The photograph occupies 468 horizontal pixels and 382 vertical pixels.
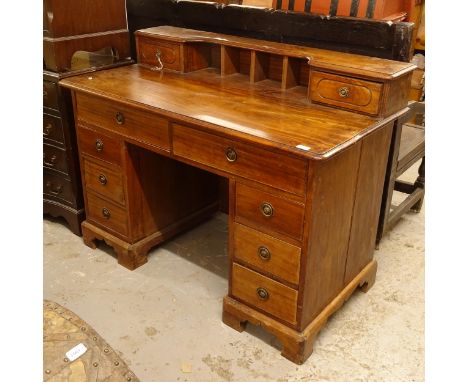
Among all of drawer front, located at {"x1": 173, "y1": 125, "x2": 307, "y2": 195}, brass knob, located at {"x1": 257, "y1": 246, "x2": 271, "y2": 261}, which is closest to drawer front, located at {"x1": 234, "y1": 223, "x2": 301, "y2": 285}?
brass knob, located at {"x1": 257, "y1": 246, "x2": 271, "y2": 261}

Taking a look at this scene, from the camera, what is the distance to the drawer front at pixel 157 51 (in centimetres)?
249

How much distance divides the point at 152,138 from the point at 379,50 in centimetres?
104

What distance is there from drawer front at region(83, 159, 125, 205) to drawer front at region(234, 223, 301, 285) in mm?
748

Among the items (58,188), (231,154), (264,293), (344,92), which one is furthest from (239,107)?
(58,188)

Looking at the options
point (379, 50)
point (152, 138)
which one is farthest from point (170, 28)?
point (379, 50)

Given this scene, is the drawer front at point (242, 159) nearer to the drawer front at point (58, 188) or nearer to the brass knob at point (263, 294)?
the brass knob at point (263, 294)

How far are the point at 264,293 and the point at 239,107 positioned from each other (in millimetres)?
743

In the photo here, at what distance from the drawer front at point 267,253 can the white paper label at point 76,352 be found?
829 millimetres

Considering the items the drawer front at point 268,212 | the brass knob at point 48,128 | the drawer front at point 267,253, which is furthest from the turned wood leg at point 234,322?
the brass knob at point 48,128

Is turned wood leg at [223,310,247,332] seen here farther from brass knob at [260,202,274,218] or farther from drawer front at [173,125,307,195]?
drawer front at [173,125,307,195]

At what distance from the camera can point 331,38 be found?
2.29m

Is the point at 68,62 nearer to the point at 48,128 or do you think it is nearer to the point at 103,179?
the point at 48,128

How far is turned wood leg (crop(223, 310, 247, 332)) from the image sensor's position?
2.17 meters

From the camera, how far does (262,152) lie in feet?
5.75
